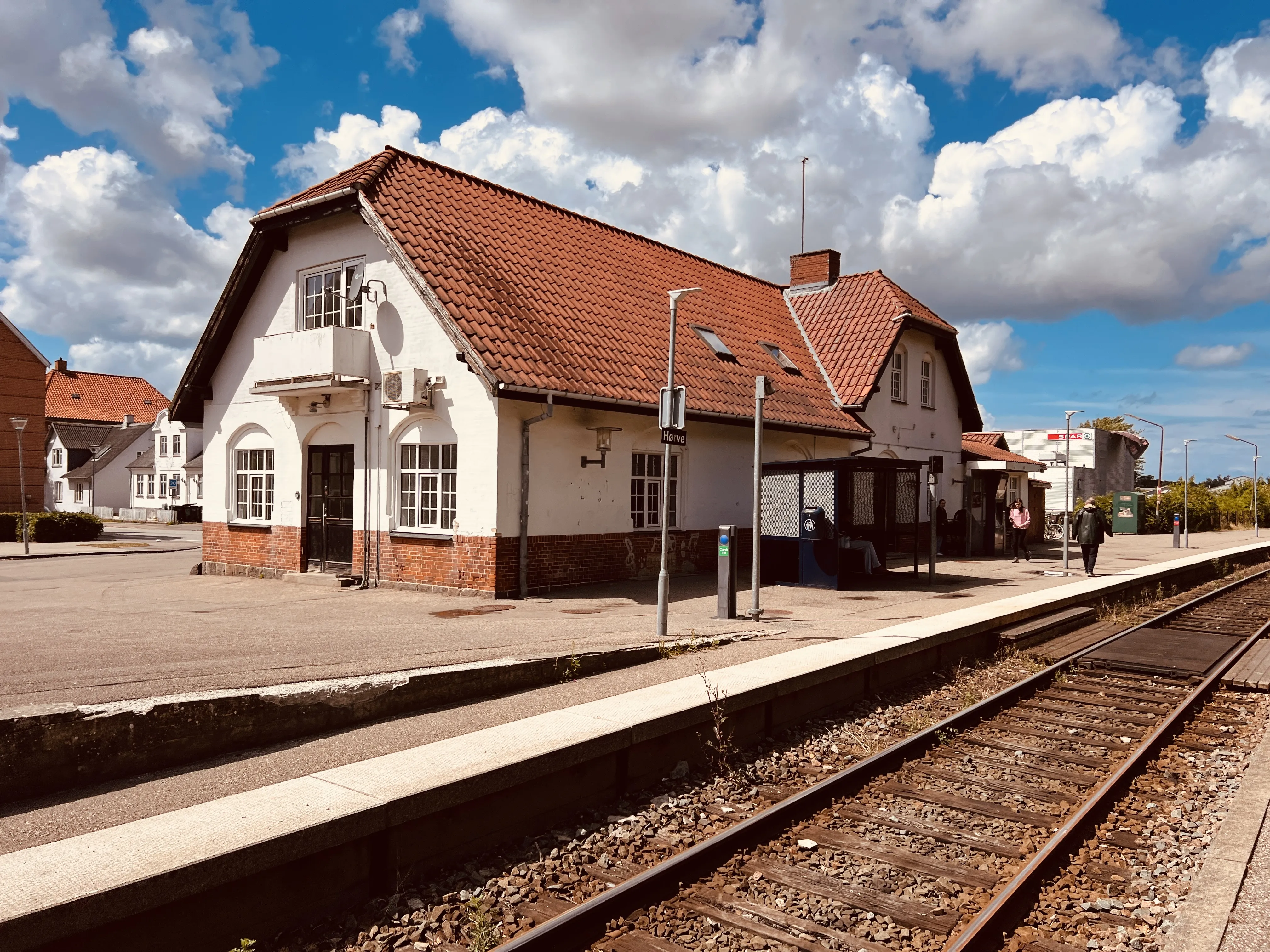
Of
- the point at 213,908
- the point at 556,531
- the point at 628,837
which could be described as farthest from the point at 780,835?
the point at 556,531

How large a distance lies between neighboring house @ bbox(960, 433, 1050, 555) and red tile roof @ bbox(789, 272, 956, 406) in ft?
14.2

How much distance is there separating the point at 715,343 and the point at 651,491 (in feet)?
15.6

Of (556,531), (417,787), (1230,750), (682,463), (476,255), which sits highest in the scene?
(476,255)

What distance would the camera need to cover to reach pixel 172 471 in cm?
5441

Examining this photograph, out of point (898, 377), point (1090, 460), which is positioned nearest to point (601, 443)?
point (898, 377)

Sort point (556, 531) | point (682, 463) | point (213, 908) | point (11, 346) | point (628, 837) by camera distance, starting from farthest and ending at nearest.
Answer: point (11, 346) < point (682, 463) < point (556, 531) < point (628, 837) < point (213, 908)

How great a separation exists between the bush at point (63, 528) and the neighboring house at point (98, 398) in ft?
117

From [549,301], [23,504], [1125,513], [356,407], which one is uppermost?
[549,301]

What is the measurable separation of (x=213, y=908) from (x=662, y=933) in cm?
214

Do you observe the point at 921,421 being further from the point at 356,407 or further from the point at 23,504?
the point at 23,504

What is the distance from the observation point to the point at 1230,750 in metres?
8.07

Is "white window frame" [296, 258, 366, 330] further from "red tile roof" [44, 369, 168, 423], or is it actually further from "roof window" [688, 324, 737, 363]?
"red tile roof" [44, 369, 168, 423]

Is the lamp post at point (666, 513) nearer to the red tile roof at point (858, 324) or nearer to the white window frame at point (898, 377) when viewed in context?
the red tile roof at point (858, 324)

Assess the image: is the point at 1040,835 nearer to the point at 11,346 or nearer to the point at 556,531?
the point at 556,531
